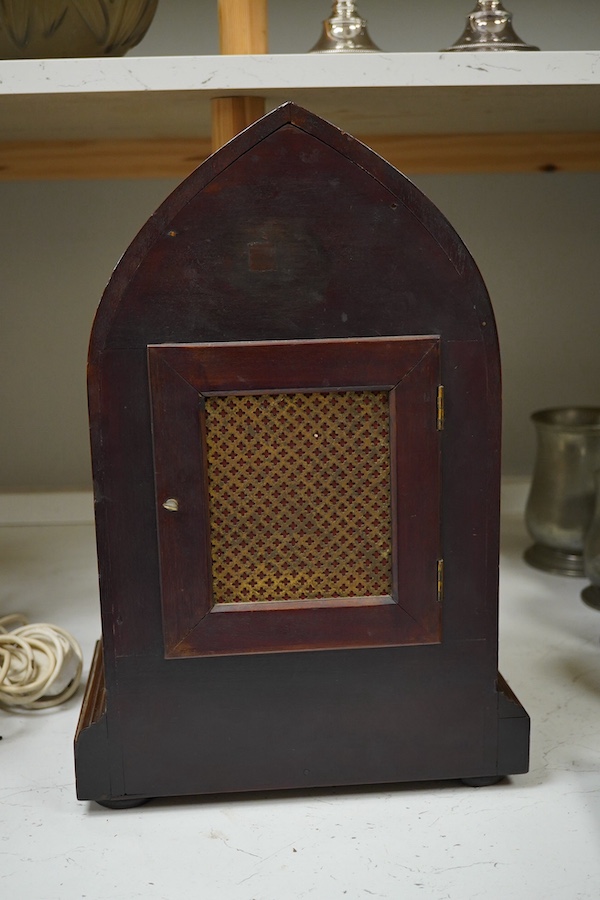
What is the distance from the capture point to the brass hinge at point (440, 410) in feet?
2.95

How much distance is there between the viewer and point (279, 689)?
94cm

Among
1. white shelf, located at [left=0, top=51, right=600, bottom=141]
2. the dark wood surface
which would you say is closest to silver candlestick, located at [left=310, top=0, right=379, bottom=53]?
white shelf, located at [left=0, top=51, right=600, bottom=141]

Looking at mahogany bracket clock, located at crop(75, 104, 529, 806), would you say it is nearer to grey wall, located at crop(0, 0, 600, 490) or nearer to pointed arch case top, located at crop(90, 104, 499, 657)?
pointed arch case top, located at crop(90, 104, 499, 657)

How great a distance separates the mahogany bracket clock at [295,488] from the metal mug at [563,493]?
0.63m

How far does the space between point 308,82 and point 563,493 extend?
0.80 metres

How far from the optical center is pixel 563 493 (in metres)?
1.53

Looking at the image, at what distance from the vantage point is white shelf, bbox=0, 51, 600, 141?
3.12 feet

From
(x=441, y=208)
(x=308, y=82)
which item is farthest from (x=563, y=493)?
(x=308, y=82)

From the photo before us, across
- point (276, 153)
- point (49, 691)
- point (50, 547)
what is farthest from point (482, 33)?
point (50, 547)

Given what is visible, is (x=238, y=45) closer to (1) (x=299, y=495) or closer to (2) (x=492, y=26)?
(2) (x=492, y=26)

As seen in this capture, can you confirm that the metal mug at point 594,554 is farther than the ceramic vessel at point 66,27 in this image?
Yes

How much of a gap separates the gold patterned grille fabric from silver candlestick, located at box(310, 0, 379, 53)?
21.2 inches

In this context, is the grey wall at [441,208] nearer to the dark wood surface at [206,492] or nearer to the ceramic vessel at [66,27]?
the ceramic vessel at [66,27]

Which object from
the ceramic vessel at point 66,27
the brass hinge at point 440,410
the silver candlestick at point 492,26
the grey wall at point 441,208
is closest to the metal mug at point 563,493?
the grey wall at point 441,208
